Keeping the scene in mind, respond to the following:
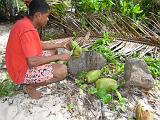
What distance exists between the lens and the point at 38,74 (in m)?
3.81

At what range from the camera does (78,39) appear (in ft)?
16.6

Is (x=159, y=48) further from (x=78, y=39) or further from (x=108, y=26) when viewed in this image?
(x=78, y=39)

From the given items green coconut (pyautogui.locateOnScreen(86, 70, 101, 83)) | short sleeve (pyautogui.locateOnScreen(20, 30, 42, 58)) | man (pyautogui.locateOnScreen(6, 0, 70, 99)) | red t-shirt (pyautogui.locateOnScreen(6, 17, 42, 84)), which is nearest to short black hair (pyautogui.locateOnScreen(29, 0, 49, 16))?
man (pyautogui.locateOnScreen(6, 0, 70, 99))

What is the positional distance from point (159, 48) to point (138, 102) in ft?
3.88

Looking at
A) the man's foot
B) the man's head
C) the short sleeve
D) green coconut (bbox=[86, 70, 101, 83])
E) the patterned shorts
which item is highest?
the man's head

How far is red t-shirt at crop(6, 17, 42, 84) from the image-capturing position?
3475mm

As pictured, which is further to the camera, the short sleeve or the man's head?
the man's head

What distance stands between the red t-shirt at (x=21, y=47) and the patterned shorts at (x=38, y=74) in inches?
2.3

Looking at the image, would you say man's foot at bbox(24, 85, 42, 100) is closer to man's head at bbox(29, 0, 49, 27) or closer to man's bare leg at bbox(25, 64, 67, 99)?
man's bare leg at bbox(25, 64, 67, 99)

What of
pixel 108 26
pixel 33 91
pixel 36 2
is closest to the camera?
pixel 36 2

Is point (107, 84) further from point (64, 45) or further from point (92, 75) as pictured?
point (64, 45)

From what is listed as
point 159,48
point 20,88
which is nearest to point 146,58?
point 159,48

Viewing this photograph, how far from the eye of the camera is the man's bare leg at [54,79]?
12.7 feet

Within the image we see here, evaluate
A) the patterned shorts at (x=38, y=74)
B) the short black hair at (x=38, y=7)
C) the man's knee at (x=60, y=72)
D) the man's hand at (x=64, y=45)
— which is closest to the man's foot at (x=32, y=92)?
the patterned shorts at (x=38, y=74)
